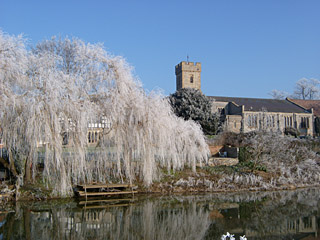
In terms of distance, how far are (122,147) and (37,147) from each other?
142 inches

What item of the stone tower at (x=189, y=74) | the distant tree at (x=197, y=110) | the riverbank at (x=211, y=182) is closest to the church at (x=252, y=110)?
the stone tower at (x=189, y=74)

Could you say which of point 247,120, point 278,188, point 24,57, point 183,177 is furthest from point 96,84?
point 247,120

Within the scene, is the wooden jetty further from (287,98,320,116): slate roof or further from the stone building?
(287,98,320,116): slate roof

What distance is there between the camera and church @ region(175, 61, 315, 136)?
48875 mm

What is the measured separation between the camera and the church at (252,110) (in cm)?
→ 4888

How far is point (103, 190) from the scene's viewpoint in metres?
15.8

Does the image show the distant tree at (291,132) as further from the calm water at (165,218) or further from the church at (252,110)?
the calm water at (165,218)

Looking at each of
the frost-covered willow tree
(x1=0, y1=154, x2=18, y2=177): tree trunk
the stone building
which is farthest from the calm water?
the stone building

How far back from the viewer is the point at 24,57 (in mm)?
13773

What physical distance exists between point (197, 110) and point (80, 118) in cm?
2070

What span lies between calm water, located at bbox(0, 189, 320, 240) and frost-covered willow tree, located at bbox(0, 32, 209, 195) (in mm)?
1604

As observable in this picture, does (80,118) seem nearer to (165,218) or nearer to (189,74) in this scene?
(165,218)

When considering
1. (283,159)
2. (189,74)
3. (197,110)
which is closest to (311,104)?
(189,74)

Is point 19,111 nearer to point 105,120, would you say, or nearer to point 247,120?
point 105,120
